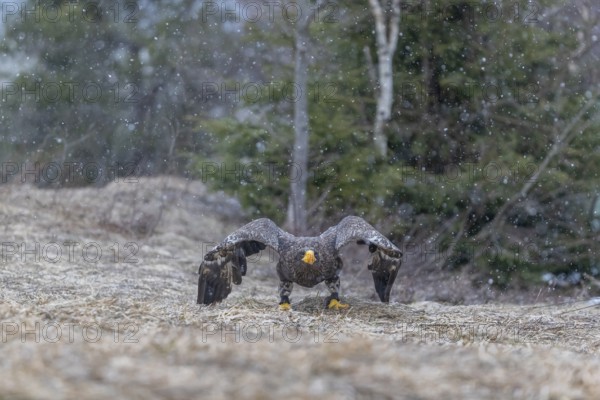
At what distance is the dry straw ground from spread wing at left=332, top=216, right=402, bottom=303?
276 millimetres

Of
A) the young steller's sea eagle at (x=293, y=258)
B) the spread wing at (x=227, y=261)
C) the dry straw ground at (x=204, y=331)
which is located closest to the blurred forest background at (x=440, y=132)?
the dry straw ground at (x=204, y=331)

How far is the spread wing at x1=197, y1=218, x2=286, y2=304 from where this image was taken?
757 cm

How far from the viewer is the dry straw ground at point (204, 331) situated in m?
Answer: 3.31

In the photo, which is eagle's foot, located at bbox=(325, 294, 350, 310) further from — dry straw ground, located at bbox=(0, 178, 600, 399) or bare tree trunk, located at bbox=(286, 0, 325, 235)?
bare tree trunk, located at bbox=(286, 0, 325, 235)

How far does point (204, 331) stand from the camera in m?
5.87

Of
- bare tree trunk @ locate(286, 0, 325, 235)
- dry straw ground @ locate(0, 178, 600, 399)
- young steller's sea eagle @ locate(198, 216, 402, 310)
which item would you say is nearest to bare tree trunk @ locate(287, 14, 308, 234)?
bare tree trunk @ locate(286, 0, 325, 235)

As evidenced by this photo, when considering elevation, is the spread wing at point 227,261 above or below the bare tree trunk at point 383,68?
below

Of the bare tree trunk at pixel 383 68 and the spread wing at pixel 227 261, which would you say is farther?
the bare tree trunk at pixel 383 68

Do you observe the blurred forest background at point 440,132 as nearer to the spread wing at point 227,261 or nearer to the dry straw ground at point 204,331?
the dry straw ground at point 204,331

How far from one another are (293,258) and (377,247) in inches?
29.4

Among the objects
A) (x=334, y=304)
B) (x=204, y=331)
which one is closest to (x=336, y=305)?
(x=334, y=304)

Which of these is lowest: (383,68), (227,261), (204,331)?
A: (204,331)

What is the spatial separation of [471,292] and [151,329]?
256 inches

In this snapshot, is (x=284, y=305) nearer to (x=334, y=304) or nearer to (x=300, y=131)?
(x=334, y=304)
